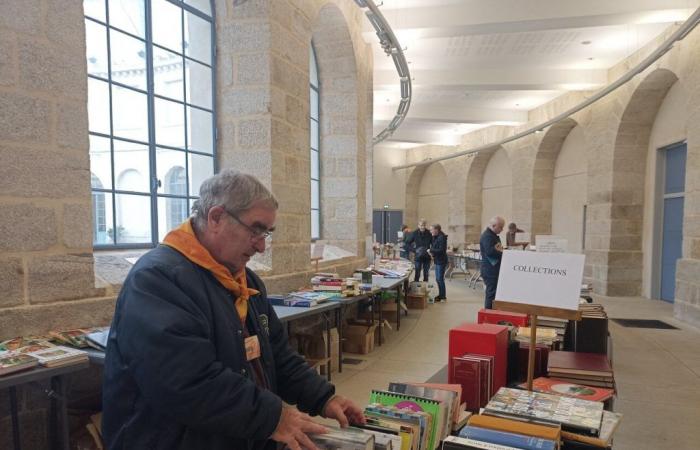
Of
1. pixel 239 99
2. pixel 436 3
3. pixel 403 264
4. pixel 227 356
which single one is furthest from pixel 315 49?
pixel 227 356

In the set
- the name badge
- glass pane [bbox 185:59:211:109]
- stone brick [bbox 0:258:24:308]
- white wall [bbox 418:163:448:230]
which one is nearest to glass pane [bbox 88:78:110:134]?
glass pane [bbox 185:59:211:109]

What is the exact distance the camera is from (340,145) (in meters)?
6.29

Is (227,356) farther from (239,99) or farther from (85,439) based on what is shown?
(239,99)

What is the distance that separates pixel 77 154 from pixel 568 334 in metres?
3.04

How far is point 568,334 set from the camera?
113 inches

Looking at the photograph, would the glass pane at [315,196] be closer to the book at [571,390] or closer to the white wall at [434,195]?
the book at [571,390]

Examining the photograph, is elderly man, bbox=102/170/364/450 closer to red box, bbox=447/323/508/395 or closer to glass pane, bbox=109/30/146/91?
red box, bbox=447/323/508/395

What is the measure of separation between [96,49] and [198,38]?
1.17 m

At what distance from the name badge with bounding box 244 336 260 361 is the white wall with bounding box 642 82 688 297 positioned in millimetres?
8291

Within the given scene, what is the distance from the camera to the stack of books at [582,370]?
82.8 inches

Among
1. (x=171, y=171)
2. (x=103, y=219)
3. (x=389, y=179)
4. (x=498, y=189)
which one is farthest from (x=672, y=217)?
(x=389, y=179)

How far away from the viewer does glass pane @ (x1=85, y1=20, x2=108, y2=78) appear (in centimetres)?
311

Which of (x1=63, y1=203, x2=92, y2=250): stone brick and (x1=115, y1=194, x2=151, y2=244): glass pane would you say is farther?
(x1=115, y1=194, x2=151, y2=244): glass pane

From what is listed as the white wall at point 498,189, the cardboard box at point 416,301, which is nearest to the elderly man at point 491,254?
the cardboard box at point 416,301
